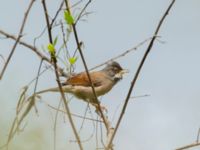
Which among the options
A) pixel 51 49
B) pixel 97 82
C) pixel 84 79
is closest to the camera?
pixel 51 49

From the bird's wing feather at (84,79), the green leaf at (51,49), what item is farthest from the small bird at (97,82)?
the green leaf at (51,49)

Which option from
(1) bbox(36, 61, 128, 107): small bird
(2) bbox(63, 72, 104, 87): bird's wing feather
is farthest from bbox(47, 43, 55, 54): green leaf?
(1) bbox(36, 61, 128, 107): small bird

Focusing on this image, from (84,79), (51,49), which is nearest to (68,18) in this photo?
(51,49)

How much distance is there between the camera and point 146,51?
2.17 meters

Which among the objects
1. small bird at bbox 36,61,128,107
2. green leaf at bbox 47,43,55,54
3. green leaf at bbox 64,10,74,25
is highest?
small bird at bbox 36,61,128,107

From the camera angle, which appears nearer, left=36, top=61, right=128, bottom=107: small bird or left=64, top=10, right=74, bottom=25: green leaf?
left=64, top=10, right=74, bottom=25: green leaf

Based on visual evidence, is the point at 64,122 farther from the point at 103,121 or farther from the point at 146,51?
the point at 146,51

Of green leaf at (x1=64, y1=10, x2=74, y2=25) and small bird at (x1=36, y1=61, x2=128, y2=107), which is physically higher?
small bird at (x1=36, y1=61, x2=128, y2=107)

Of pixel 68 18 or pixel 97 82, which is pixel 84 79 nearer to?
pixel 97 82

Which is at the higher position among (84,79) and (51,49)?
(84,79)

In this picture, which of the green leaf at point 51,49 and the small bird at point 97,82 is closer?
the green leaf at point 51,49

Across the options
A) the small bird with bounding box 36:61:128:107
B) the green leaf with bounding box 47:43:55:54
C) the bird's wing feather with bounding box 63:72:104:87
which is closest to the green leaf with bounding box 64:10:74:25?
the green leaf with bounding box 47:43:55:54

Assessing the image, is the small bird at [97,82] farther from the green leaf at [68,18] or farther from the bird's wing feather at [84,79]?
the green leaf at [68,18]

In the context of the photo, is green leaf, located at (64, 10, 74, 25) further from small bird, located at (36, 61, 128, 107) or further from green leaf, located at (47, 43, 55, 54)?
small bird, located at (36, 61, 128, 107)
